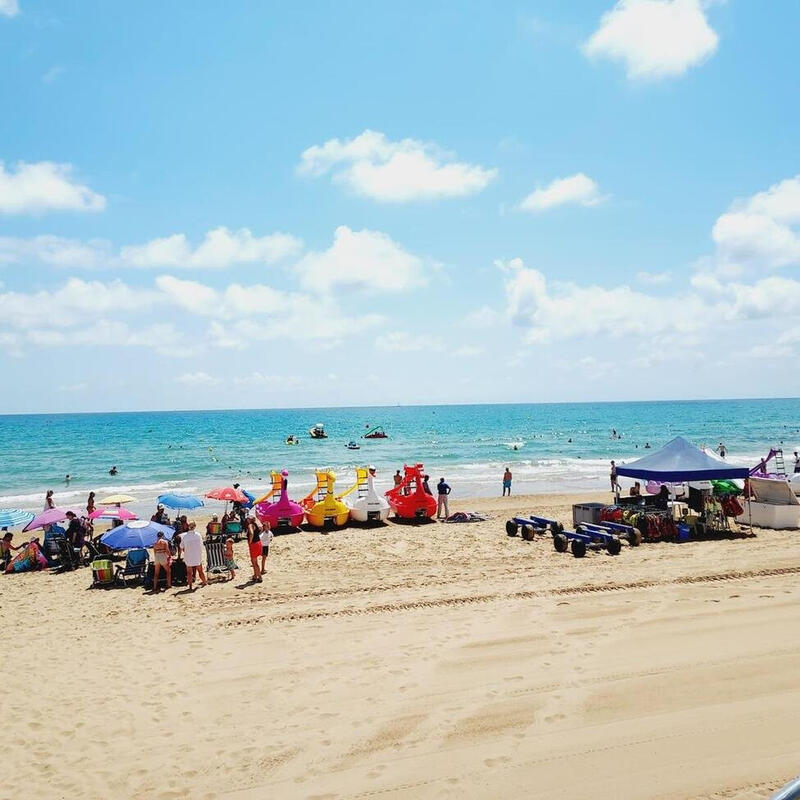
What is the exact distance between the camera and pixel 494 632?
8.98 meters

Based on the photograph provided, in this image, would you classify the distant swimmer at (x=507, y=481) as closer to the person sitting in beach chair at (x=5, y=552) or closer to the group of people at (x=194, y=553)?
the group of people at (x=194, y=553)

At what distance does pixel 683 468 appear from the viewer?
1623 cm

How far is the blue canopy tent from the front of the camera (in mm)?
16109

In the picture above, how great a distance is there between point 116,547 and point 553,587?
8.44 metres

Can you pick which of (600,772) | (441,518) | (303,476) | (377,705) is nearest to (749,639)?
(600,772)

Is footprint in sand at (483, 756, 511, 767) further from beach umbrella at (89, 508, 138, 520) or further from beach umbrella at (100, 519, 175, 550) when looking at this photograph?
beach umbrella at (89, 508, 138, 520)

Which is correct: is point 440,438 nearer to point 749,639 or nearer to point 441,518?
point 441,518

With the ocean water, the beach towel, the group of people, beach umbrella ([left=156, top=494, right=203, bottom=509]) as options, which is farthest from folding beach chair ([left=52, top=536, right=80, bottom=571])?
the ocean water

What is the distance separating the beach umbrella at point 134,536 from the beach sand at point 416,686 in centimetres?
102

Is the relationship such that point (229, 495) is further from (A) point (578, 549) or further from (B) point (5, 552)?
(A) point (578, 549)

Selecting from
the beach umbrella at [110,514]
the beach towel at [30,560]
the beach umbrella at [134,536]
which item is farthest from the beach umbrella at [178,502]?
the beach umbrella at [134,536]

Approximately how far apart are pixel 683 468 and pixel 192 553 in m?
11.9

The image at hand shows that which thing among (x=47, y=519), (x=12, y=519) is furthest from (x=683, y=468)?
(x=12, y=519)

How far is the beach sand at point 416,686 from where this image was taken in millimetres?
5672
